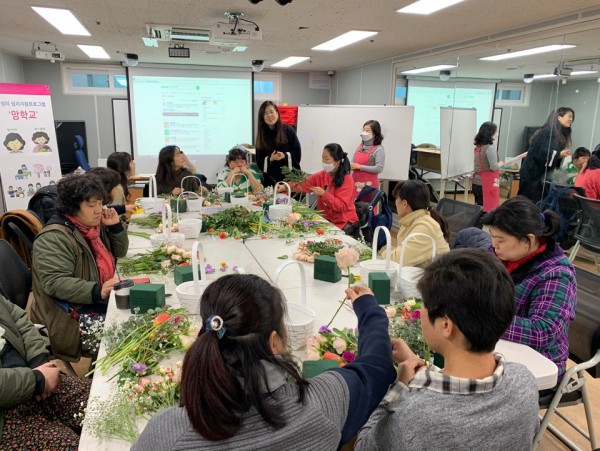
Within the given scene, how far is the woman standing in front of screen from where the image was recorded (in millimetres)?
5002

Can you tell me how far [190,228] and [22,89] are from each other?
12.2ft

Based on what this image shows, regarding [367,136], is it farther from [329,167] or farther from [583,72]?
[583,72]

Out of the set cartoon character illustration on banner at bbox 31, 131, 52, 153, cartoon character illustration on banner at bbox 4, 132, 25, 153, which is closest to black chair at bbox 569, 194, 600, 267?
cartoon character illustration on banner at bbox 31, 131, 52, 153

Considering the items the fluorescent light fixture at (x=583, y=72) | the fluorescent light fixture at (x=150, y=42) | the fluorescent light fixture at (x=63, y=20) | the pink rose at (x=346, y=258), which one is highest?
the fluorescent light fixture at (x=63, y=20)

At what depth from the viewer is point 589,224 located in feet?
12.9

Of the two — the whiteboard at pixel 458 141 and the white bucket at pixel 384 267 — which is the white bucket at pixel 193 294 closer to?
the white bucket at pixel 384 267

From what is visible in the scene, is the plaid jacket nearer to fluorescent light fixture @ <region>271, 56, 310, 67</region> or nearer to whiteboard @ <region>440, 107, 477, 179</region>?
whiteboard @ <region>440, 107, 477, 179</region>

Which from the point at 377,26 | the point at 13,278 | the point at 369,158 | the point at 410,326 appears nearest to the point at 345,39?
the point at 377,26

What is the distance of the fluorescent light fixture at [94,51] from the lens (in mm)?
6461

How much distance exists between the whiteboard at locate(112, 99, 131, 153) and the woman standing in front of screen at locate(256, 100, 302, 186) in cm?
440

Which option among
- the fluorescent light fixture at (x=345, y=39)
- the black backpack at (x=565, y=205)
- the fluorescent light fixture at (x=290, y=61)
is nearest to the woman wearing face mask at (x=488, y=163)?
the black backpack at (x=565, y=205)

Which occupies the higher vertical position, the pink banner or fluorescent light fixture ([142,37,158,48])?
fluorescent light fixture ([142,37,158,48])

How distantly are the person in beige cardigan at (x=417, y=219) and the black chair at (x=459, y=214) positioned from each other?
524mm

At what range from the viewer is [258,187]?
15.8 ft
